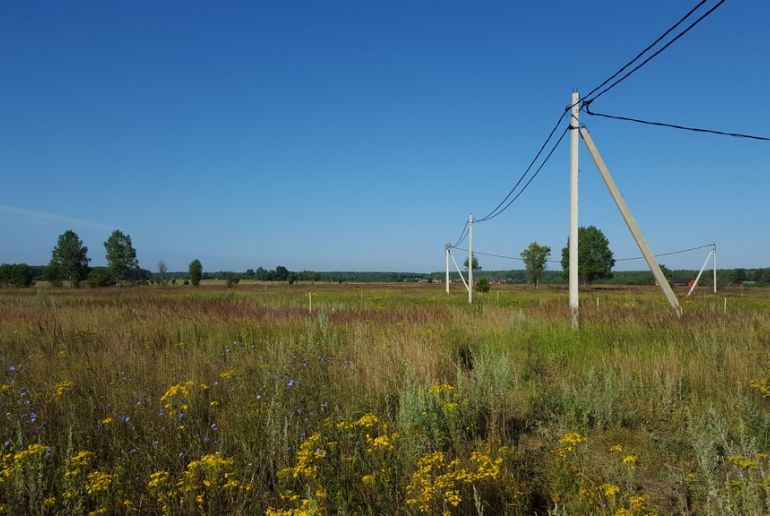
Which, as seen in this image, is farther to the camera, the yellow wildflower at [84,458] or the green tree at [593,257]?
the green tree at [593,257]

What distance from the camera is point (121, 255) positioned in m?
86.7

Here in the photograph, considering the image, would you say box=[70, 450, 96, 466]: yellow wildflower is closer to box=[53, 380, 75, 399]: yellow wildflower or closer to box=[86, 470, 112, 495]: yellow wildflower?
box=[86, 470, 112, 495]: yellow wildflower

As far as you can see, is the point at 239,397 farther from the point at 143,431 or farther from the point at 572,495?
the point at 572,495

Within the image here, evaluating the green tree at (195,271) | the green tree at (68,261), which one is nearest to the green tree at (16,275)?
the green tree at (68,261)

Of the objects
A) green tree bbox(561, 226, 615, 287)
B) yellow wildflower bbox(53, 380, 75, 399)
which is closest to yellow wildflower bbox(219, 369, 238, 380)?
yellow wildflower bbox(53, 380, 75, 399)

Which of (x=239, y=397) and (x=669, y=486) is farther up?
(x=239, y=397)

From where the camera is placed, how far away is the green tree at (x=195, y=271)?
268 feet

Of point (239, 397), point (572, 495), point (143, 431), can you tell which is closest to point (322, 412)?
point (239, 397)

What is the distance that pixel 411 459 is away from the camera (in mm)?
3104

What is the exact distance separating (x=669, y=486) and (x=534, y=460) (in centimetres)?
100

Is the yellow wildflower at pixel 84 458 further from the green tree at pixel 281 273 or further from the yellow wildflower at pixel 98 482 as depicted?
the green tree at pixel 281 273

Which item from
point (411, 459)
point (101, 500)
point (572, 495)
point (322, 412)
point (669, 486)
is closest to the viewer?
point (101, 500)

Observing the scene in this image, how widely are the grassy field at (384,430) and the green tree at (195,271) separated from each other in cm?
7925

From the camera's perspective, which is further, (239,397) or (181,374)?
(181,374)
